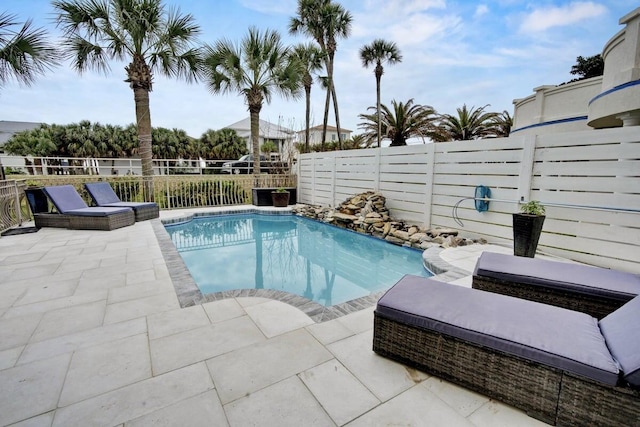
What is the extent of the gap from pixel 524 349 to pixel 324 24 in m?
15.0

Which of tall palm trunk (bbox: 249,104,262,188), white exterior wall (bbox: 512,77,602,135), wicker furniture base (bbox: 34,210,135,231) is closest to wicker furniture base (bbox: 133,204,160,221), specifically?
wicker furniture base (bbox: 34,210,135,231)

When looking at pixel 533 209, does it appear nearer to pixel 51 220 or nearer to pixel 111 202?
pixel 111 202

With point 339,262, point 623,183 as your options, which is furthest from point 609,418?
point 339,262

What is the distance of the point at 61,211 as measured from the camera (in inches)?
223

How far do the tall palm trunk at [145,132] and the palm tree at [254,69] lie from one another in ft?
6.49

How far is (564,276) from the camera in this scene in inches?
91.6

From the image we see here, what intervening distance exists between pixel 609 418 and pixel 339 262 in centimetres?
404

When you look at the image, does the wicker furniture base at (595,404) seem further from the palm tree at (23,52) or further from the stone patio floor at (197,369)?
the palm tree at (23,52)

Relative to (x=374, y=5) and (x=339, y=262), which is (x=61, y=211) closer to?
(x=339, y=262)

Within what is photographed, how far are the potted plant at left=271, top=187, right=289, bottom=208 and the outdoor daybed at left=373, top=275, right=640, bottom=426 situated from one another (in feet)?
26.3

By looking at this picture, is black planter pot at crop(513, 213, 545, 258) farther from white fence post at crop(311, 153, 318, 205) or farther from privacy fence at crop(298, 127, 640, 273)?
white fence post at crop(311, 153, 318, 205)

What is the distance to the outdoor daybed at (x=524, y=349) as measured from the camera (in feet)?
4.20

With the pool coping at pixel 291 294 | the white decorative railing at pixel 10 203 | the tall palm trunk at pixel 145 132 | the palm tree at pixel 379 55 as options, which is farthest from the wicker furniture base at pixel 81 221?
the palm tree at pixel 379 55

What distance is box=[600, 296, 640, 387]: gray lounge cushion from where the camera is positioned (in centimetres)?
121
